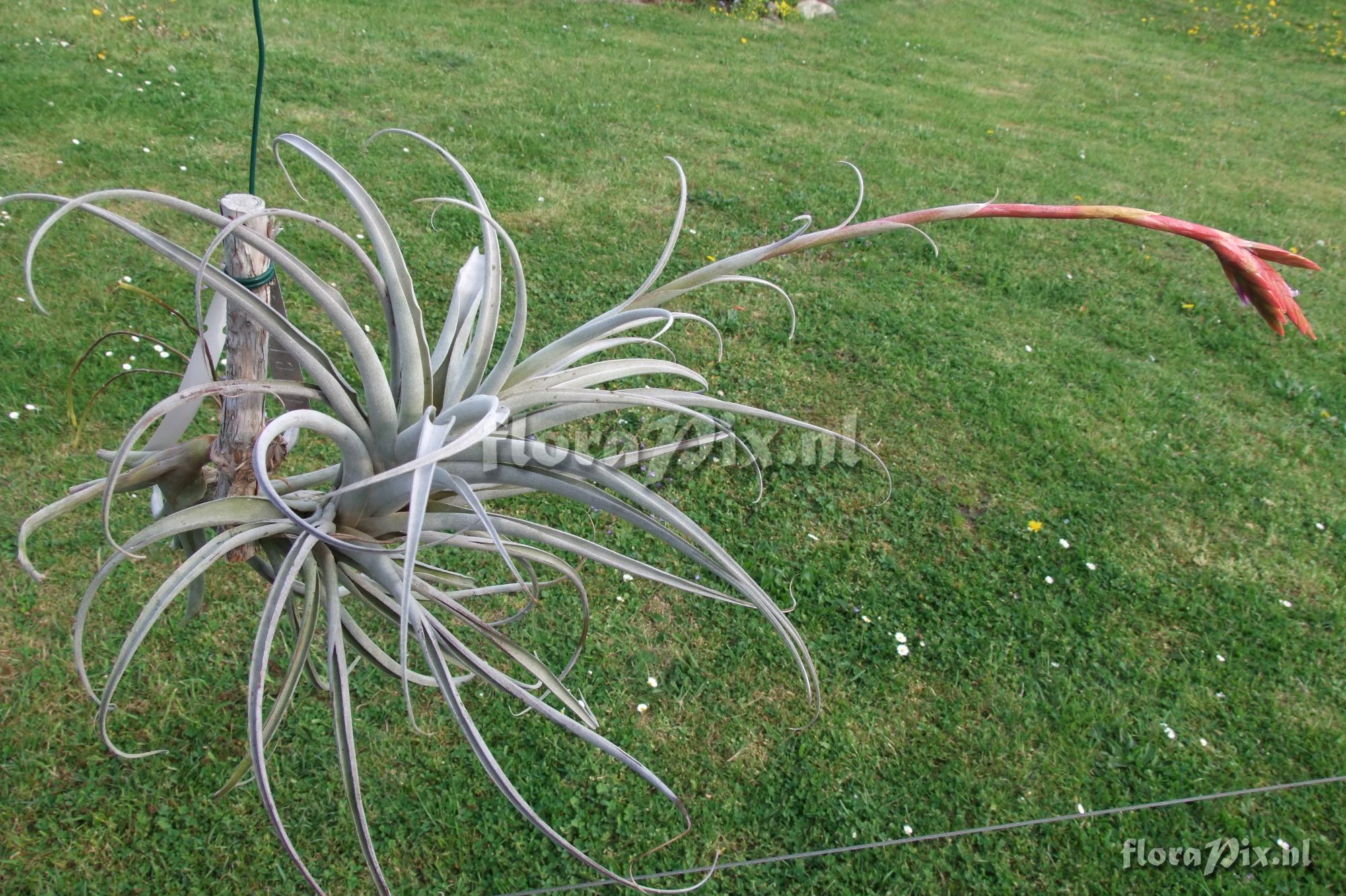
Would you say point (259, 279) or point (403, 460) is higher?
point (259, 279)

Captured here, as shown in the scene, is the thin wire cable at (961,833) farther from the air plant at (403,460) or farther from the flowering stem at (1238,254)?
the flowering stem at (1238,254)

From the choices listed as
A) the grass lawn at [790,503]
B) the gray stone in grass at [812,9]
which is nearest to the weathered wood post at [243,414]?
the grass lawn at [790,503]

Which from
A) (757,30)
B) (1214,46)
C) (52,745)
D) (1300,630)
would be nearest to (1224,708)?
(1300,630)

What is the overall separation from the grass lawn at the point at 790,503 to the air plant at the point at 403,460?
725mm

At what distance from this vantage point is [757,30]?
23.4 ft

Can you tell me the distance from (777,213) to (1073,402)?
68.6 inches

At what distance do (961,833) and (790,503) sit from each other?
3.69 ft

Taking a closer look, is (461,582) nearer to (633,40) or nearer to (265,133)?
(265,133)

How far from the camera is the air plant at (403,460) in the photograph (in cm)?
95

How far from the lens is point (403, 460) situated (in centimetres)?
112

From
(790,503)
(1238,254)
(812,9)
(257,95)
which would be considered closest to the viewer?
(1238,254)

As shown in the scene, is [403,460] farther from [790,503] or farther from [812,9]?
[812,9]

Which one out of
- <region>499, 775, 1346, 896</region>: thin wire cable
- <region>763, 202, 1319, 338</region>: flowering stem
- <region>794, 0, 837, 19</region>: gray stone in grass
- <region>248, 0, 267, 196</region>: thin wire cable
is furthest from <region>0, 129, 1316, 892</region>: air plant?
<region>794, 0, 837, 19</region>: gray stone in grass

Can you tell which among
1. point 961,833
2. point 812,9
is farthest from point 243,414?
point 812,9
